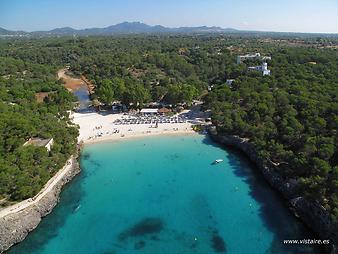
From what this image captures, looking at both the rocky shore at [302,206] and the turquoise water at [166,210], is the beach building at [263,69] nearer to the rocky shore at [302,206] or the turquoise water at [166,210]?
the rocky shore at [302,206]

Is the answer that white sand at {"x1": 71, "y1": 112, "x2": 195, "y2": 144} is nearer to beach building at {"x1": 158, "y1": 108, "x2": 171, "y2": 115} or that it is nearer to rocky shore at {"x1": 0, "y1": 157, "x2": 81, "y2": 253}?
beach building at {"x1": 158, "y1": 108, "x2": 171, "y2": 115}

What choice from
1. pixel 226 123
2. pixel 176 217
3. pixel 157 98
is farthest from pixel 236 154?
pixel 157 98

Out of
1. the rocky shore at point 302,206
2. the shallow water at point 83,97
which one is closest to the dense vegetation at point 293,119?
the rocky shore at point 302,206

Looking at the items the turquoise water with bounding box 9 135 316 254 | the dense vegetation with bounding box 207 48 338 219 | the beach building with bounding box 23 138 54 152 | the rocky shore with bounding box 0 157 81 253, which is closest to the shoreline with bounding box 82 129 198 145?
the turquoise water with bounding box 9 135 316 254

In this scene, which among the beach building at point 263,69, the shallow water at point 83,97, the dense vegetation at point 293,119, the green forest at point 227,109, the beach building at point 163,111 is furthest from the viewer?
the beach building at point 263,69

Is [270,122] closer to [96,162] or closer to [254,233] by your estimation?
[254,233]

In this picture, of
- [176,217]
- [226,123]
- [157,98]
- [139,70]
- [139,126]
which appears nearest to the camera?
[176,217]
